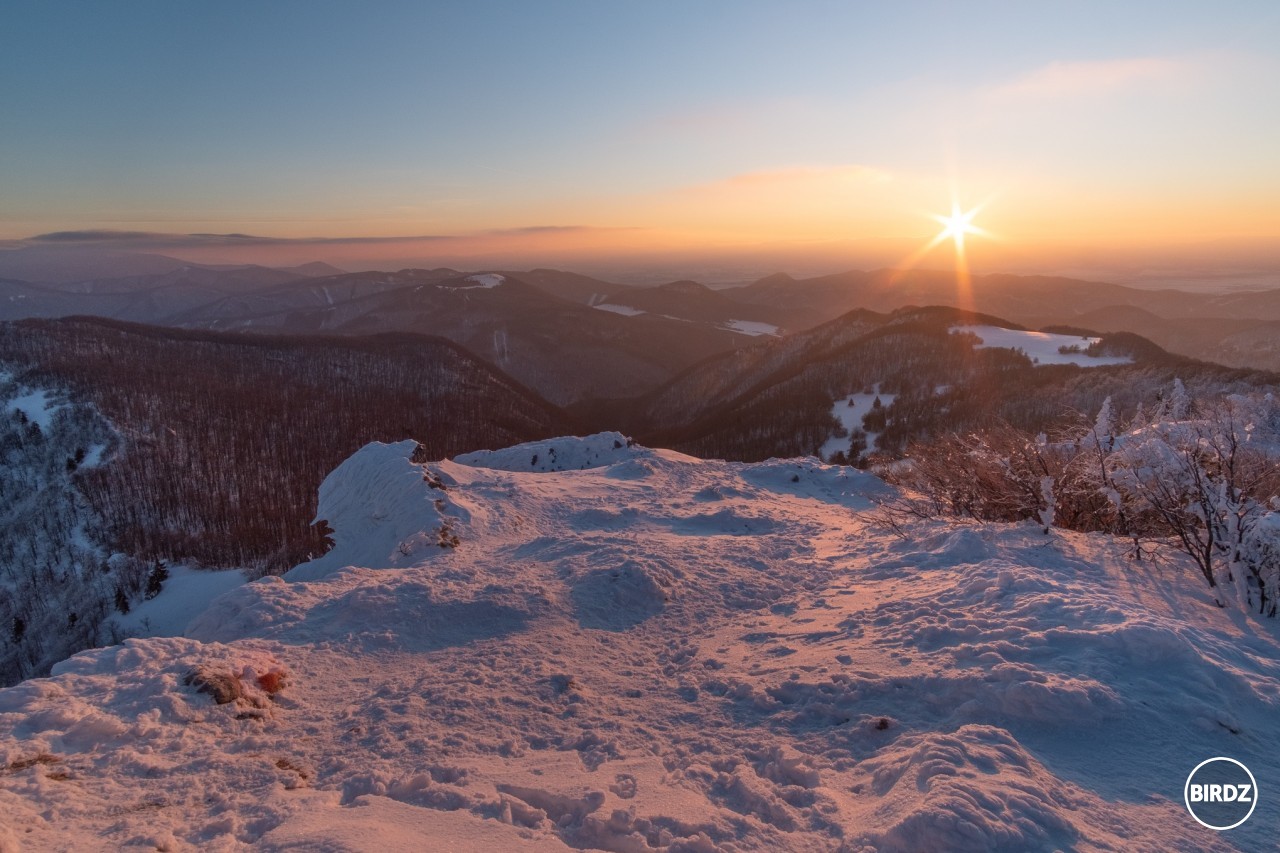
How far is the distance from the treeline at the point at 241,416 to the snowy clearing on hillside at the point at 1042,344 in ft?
308

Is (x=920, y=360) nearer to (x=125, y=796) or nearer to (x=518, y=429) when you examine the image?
(x=518, y=429)

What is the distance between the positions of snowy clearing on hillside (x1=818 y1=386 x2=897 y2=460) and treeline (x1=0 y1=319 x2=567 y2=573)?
57832mm

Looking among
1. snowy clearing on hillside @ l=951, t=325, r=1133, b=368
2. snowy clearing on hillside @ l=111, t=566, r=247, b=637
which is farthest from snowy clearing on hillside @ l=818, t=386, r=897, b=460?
snowy clearing on hillside @ l=111, t=566, r=247, b=637

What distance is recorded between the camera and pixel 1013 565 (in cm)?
1159

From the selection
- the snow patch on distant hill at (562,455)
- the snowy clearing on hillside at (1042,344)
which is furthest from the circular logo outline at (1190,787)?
the snowy clearing on hillside at (1042,344)

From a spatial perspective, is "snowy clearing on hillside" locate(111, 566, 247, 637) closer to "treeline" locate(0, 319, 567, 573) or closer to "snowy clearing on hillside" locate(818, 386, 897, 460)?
"treeline" locate(0, 319, 567, 573)

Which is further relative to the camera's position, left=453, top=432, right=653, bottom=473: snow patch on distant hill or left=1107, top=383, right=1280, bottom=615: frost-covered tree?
left=453, top=432, right=653, bottom=473: snow patch on distant hill

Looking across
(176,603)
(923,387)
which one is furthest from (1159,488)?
(923,387)

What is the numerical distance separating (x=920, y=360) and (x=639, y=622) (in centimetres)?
11374

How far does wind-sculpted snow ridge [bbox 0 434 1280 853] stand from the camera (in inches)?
228

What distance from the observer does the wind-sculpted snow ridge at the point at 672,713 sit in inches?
228

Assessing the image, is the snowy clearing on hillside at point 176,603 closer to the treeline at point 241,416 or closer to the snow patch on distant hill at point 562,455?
the treeline at point 241,416

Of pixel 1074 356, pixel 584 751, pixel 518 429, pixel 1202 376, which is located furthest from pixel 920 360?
pixel 584 751

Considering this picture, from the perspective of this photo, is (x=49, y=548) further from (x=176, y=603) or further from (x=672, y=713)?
(x=672, y=713)
